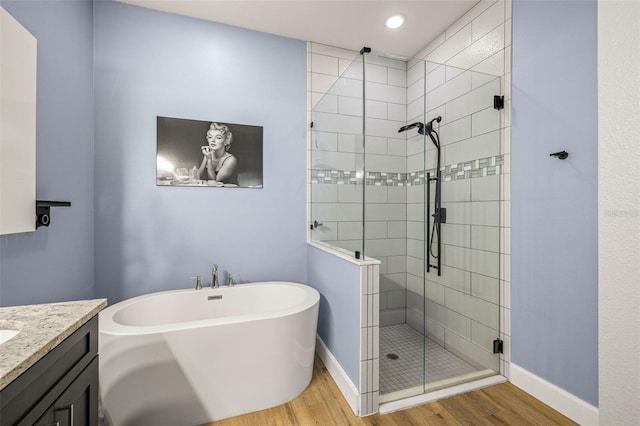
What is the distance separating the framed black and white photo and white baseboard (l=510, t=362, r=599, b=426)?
2.40 metres

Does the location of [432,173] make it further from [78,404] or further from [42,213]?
[42,213]

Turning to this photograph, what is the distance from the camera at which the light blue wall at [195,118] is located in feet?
7.42

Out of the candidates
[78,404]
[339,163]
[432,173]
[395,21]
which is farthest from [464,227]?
[78,404]

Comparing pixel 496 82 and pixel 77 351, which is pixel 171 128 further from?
pixel 496 82

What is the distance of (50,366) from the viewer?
809mm

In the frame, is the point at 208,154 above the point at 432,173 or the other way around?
above

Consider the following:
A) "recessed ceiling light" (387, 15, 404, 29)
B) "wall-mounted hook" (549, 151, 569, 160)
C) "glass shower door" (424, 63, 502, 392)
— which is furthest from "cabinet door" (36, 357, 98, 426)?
"recessed ceiling light" (387, 15, 404, 29)

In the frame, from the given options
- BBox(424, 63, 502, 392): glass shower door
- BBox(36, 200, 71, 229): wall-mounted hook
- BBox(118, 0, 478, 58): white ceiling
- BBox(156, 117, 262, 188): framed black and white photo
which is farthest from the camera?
BBox(156, 117, 262, 188): framed black and white photo

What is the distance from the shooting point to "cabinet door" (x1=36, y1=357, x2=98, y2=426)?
2.69ft

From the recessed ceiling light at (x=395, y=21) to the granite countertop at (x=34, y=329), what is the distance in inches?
108

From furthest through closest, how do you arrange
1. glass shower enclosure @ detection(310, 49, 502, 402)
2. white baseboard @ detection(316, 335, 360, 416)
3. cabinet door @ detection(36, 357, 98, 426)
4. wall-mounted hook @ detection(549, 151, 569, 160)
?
glass shower enclosure @ detection(310, 49, 502, 402)
white baseboard @ detection(316, 335, 360, 416)
wall-mounted hook @ detection(549, 151, 569, 160)
cabinet door @ detection(36, 357, 98, 426)

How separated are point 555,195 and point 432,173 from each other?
28.0 inches

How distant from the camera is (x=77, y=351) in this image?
3.14 ft

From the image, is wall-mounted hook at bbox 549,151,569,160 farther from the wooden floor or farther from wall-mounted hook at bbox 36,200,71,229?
wall-mounted hook at bbox 36,200,71,229
